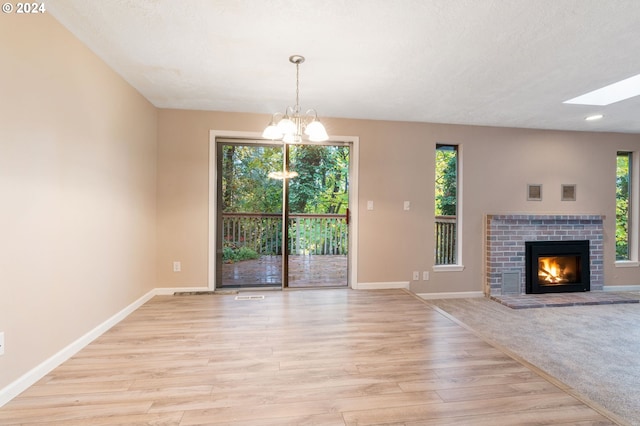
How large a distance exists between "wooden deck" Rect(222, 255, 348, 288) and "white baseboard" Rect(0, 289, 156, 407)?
1338mm

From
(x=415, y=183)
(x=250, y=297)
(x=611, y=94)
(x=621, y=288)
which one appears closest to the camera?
(x=611, y=94)

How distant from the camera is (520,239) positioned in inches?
169

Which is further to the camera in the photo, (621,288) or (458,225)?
(621,288)

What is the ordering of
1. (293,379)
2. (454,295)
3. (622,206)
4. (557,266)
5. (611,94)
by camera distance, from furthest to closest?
(622,206), (557,266), (454,295), (611,94), (293,379)

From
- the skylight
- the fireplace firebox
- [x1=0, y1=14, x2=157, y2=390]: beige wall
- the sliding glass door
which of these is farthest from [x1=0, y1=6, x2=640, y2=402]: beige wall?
the skylight

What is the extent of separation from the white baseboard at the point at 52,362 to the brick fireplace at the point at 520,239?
15.2 ft

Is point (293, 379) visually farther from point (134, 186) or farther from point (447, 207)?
point (447, 207)

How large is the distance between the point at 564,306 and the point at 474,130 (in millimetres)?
2679

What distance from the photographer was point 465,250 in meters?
4.25

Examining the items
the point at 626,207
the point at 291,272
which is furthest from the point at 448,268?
the point at 626,207

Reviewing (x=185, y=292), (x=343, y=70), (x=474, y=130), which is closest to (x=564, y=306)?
(x=474, y=130)

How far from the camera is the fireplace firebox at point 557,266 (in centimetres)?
432

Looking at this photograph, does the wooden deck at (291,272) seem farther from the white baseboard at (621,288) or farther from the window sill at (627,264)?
the window sill at (627,264)

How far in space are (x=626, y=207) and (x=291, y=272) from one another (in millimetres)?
5515
